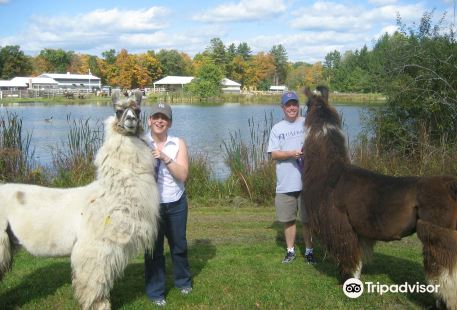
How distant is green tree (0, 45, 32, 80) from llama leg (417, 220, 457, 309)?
361ft

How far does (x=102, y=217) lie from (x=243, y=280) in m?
2.21

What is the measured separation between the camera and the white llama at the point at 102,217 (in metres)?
4.45

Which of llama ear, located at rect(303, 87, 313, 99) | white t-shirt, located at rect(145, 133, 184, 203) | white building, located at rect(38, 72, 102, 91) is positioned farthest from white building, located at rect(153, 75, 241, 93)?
white t-shirt, located at rect(145, 133, 184, 203)

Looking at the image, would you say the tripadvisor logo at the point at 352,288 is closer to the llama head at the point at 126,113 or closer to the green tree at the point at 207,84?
the llama head at the point at 126,113

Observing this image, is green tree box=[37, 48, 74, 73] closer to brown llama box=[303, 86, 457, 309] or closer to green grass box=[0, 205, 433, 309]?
green grass box=[0, 205, 433, 309]

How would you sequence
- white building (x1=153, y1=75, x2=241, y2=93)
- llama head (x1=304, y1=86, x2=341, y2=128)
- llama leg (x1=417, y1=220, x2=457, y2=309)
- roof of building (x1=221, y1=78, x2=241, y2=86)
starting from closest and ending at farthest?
llama leg (x1=417, y1=220, x2=457, y2=309) → llama head (x1=304, y1=86, x2=341, y2=128) → roof of building (x1=221, y1=78, x2=241, y2=86) → white building (x1=153, y1=75, x2=241, y2=93)

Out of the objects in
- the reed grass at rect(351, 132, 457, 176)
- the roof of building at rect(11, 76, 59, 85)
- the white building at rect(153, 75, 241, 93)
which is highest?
the roof of building at rect(11, 76, 59, 85)

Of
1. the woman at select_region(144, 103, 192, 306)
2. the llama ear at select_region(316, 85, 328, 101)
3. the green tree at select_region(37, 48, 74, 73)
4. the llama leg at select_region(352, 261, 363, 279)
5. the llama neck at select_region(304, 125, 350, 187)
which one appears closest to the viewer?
the woman at select_region(144, 103, 192, 306)

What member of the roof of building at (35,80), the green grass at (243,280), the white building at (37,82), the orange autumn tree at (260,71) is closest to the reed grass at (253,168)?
the green grass at (243,280)

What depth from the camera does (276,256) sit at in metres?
6.91

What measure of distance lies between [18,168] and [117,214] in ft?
26.3

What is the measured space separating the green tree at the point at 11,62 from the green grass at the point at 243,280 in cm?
10684

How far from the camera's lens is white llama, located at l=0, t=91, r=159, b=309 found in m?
4.45

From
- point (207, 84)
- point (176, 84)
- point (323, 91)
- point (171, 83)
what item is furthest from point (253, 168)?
point (171, 83)
